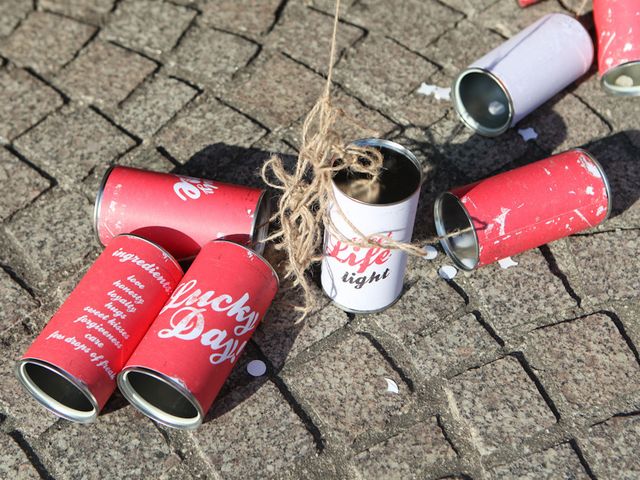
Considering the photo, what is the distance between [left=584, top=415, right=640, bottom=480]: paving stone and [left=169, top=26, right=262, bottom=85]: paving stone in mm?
2040

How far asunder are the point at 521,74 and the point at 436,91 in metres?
0.40

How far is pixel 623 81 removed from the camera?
10.7 ft

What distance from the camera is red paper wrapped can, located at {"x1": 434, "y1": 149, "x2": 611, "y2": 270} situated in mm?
2496

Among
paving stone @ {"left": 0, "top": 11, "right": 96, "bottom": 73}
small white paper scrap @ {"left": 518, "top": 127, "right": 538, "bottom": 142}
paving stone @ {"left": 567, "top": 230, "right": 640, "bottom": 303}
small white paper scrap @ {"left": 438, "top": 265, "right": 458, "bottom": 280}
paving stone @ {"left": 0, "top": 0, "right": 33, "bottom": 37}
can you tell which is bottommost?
paving stone @ {"left": 567, "top": 230, "right": 640, "bottom": 303}

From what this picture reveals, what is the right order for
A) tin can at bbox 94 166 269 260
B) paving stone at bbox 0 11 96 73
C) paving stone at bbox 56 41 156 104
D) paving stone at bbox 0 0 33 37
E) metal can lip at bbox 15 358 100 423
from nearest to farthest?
metal can lip at bbox 15 358 100 423 → tin can at bbox 94 166 269 260 → paving stone at bbox 56 41 156 104 → paving stone at bbox 0 11 96 73 → paving stone at bbox 0 0 33 37

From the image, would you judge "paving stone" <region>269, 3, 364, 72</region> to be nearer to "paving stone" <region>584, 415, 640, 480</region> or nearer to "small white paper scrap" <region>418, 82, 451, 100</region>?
"small white paper scrap" <region>418, 82, 451, 100</region>

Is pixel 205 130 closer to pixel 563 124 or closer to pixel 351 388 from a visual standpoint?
pixel 351 388

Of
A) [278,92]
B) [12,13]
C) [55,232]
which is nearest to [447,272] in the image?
[278,92]

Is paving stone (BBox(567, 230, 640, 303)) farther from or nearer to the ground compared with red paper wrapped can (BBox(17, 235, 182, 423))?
nearer to the ground

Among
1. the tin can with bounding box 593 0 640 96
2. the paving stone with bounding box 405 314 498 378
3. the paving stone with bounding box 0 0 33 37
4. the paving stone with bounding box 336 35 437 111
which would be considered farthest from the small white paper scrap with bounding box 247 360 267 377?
the paving stone with bounding box 0 0 33 37

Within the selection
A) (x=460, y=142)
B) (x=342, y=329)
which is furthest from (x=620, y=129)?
(x=342, y=329)

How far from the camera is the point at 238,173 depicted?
293 centimetres

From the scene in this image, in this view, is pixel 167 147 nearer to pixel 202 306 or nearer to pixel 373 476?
pixel 202 306

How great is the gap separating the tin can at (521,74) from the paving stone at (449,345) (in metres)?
0.89
